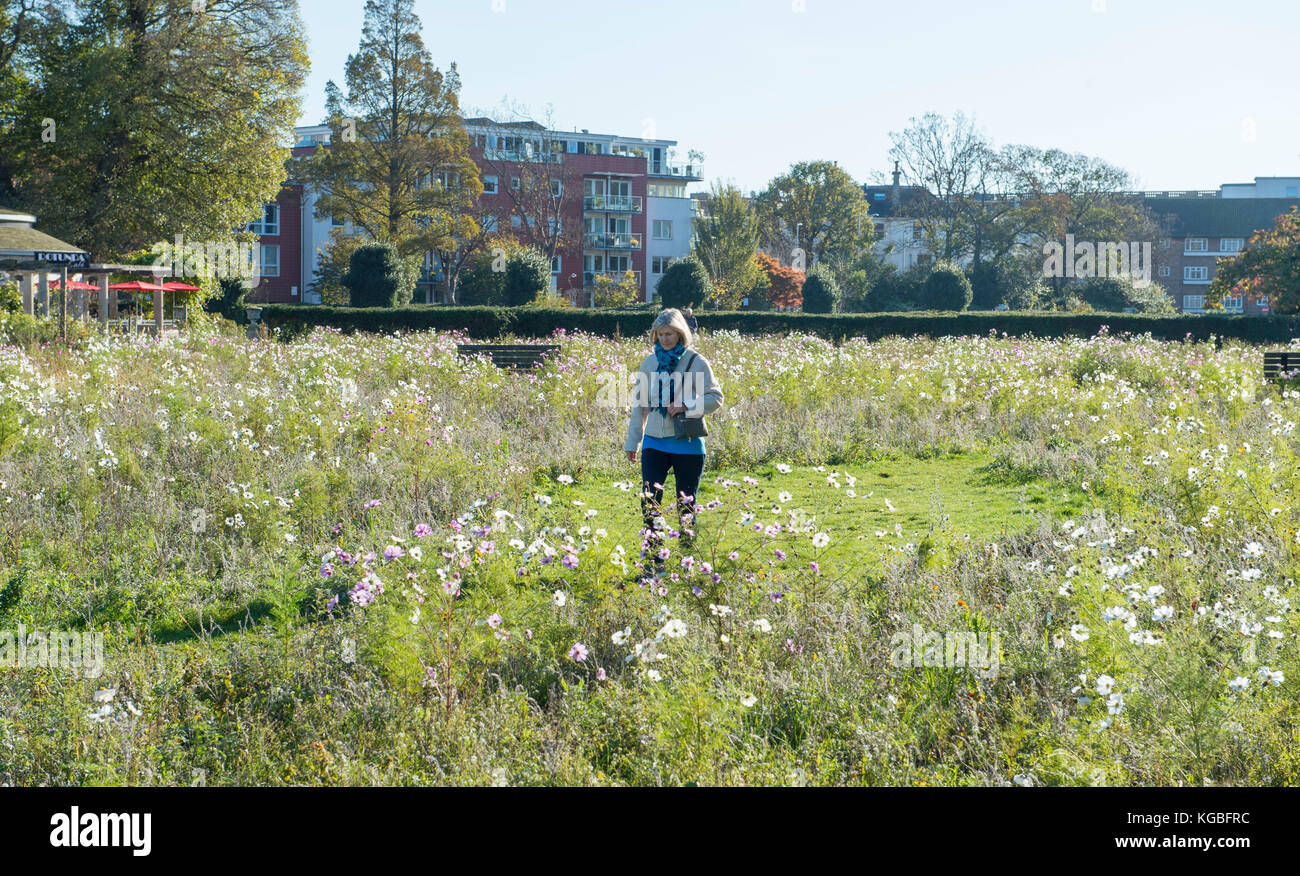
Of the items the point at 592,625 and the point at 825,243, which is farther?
the point at 825,243

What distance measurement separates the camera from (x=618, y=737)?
13.0ft

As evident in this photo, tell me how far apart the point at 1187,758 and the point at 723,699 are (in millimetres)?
1506

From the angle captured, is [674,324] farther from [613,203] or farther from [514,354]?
[613,203]

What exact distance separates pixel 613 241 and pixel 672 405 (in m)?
60.6

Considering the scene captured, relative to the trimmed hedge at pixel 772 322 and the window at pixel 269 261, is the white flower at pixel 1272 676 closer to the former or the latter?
the trimmed hedge at pixel 772 322

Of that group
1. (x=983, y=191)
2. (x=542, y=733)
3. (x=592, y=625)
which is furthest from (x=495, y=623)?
(x=983, y=191)

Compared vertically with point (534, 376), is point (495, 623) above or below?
below

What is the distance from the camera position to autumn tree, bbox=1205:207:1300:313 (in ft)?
93.0

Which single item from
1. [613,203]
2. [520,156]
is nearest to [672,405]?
[520,156]

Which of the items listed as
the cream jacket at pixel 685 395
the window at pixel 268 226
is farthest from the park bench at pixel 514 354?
the window at pixel 268 226

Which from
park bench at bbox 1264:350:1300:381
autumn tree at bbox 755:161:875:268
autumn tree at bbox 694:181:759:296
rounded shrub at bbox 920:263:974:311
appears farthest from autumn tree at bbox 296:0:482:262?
park bench at bbox 1264:350:1300:381

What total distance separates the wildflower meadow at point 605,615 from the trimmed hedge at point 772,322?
2223 cm

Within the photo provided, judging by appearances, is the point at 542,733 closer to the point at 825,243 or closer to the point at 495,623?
the point at 495,623
